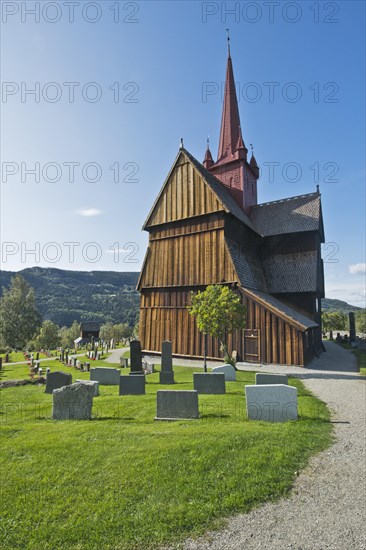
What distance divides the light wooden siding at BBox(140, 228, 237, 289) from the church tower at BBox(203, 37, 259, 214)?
926 centimetres

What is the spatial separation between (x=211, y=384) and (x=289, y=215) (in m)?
22.3

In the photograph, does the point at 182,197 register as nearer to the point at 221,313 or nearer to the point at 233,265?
the point at 233,265

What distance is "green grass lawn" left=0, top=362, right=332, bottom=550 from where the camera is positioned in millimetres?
4227

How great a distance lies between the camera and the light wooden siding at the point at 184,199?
23828mm

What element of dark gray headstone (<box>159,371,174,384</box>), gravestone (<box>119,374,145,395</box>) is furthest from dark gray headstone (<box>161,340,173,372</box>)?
gravestone (<box>119,374,145,395</box>)

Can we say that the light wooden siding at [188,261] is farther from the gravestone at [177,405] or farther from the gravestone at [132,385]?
the gravestone at [177,405]

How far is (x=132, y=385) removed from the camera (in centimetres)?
1191

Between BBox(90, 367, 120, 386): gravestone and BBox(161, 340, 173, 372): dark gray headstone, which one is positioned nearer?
BBox(90, 367, 120, 386): gravestone

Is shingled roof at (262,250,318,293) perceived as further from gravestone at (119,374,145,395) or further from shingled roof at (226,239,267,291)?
gravestone at (119,374,145,395)

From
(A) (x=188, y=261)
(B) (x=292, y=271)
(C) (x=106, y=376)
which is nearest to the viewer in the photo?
(C) (x=106, y=376)

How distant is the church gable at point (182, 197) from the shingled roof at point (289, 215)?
778 cm

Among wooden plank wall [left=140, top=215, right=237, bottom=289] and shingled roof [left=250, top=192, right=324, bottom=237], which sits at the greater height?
shingled roof [left=250, top=192, right=324, bottom=237]

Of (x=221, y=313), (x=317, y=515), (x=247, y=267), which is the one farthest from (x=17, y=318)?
(x=317, y=515)

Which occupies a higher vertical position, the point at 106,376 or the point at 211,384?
the point at 211,384
